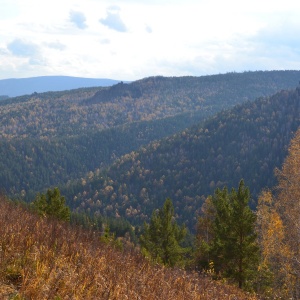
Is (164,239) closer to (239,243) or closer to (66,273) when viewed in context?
(239,243)

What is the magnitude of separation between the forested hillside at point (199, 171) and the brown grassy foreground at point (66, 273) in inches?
5146

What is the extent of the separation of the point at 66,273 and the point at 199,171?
576 ft

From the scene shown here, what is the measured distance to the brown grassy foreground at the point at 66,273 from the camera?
A: 6867 mm

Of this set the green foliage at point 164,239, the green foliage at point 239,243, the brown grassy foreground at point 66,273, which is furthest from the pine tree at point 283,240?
the brown grassy foreground at point 66,273

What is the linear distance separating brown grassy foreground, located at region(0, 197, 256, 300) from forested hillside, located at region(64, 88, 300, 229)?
429 feet

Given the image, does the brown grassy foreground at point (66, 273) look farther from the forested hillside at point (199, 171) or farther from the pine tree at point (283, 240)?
the forested hillside at point (199, 171)

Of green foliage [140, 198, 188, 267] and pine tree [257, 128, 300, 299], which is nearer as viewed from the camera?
green foliage [140, 198, 188, 267]

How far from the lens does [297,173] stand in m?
54.3

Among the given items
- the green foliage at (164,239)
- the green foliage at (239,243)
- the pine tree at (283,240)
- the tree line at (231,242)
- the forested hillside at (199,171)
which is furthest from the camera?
the forested hillside at (199,171)

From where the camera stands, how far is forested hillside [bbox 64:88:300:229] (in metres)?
153

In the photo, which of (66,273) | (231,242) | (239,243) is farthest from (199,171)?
(66,273)

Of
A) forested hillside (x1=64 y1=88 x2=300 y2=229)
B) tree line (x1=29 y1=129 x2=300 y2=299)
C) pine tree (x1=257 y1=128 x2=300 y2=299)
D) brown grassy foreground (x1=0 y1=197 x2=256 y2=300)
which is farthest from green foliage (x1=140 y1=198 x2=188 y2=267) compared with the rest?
forested hillside (x1=64 y1=88 x2=300 y2=229)

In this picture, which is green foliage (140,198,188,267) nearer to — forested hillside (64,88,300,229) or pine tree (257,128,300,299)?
pine tree (257,128,300,299)

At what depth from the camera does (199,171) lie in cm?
18100
